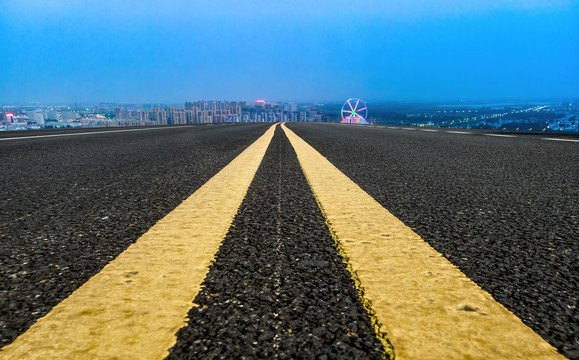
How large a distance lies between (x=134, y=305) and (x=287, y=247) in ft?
1.58

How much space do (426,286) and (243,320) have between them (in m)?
0.42

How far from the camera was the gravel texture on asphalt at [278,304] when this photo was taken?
0.63m

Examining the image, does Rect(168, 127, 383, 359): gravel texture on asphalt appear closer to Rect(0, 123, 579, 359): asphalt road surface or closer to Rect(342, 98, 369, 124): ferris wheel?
Rect(0, 123, 579, 359): asphalt road surface

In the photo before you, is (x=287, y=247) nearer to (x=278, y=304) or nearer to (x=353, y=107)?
(x=278, y=304)

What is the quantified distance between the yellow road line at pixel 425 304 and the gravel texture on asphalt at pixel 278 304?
51 millimetres

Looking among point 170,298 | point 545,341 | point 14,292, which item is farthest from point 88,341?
point 545,341

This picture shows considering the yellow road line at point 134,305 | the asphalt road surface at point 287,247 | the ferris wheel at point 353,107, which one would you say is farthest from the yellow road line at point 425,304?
the ferris wheel at point 353,107

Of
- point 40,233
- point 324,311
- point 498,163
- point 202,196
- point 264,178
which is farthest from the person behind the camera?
point 498,163

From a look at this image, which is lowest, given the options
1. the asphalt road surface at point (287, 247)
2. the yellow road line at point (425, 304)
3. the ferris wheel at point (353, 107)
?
the asphalt road surface at point (287, 247)

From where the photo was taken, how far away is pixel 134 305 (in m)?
0.76

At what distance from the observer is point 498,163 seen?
3.36 meters

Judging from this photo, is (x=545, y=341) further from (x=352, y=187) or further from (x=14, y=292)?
(x=352, y=187)

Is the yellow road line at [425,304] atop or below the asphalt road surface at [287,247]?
atop

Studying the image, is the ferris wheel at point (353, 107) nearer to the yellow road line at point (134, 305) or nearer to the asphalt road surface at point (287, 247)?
the asphalt road surface at point (287, 247)
